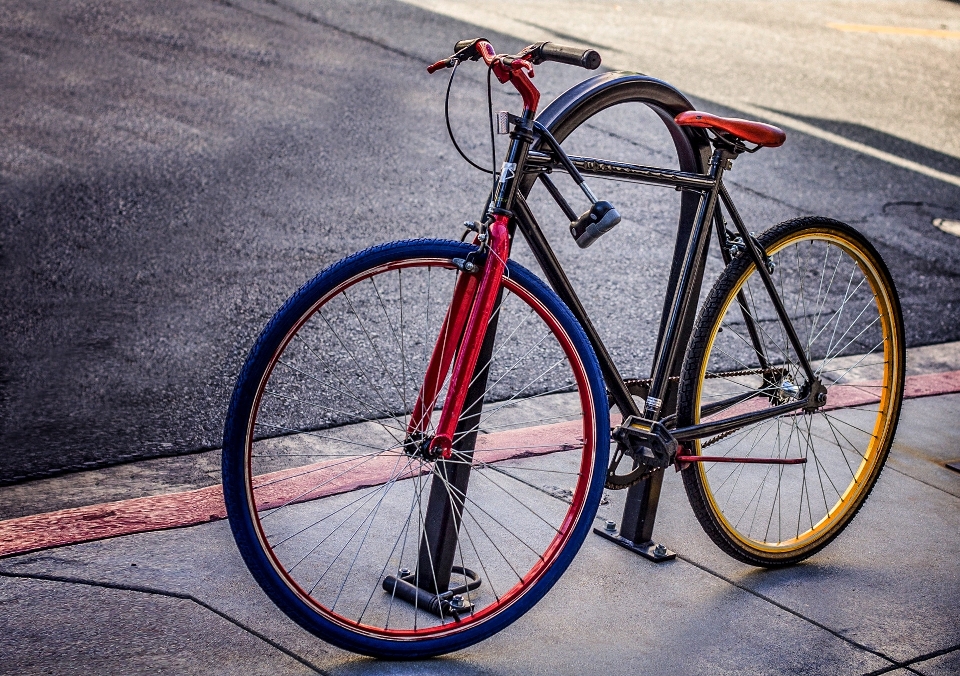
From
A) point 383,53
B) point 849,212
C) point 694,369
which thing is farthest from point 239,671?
point 383,53

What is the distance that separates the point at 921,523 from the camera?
4090mm

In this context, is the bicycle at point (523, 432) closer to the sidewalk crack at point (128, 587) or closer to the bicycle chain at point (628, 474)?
the bicycle chain at point (628, 474)

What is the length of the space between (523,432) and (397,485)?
2.34ft

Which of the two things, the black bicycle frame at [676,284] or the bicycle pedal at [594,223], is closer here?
the bicycle pedal at [594,223]

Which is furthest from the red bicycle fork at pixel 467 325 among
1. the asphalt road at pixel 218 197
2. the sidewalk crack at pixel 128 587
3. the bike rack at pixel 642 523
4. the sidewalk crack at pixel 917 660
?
the asphalt road at pixel 218 197

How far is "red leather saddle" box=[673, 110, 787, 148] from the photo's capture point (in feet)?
10.6

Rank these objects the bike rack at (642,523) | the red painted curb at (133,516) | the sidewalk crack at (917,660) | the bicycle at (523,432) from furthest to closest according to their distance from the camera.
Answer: the bike rack at (642,523) → the red painted curb at (133,516) → the sidewalk crack at (917,660) → the bicycle at (523,432)

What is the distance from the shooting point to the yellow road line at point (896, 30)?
1755cm

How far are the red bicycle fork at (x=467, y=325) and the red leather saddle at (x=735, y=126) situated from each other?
754 mm

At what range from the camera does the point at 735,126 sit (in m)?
3.26

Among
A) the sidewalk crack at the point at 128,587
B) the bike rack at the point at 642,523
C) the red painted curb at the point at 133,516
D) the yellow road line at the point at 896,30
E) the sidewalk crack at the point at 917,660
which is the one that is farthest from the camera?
the yellow road line at the point at 896,30

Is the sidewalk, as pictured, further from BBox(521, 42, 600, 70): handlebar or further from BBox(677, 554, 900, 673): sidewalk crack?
BBox(521, 42, 600, 70): handlebar

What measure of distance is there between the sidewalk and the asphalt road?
2.33 ft

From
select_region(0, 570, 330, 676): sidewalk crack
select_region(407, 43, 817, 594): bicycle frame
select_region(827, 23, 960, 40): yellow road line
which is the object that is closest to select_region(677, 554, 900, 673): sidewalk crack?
select_region(407, 43, 817, 594): bicycle frame
